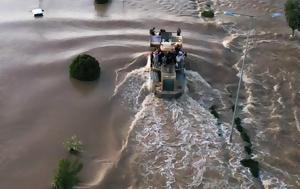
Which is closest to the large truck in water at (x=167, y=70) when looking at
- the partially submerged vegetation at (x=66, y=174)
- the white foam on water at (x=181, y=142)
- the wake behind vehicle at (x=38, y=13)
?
the white foam on water at (x=181, y=142)

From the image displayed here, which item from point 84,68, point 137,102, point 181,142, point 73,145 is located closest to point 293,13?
point 137,102

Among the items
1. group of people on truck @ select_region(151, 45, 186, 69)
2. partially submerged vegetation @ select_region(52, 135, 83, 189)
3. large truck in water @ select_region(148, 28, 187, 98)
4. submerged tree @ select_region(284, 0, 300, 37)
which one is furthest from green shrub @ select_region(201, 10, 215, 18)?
partially submerged vegetation @ select_region(52, 135, 83, 189)

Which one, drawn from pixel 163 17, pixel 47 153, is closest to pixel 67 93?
pixel 47 153

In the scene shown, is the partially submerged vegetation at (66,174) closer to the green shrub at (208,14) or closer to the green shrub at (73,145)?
the green shrub at (73,145)

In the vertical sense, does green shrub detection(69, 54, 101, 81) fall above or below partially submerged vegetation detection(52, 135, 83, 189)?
above

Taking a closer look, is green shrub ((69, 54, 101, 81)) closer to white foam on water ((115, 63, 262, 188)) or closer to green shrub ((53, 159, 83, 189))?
white foam on water ((115, 63, 262, 188))

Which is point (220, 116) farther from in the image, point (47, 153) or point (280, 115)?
point (47, 153)
